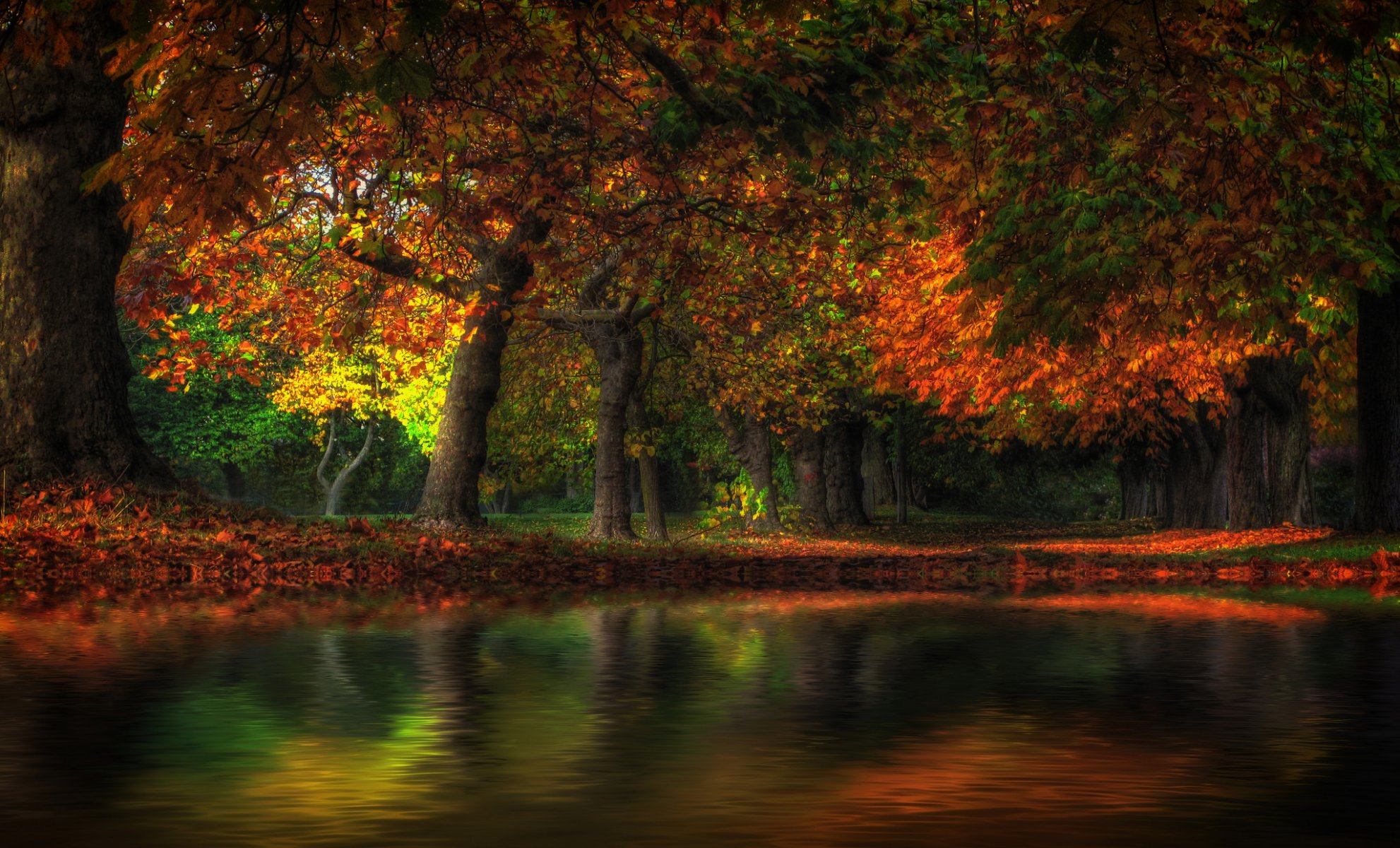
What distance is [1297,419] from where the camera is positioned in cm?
3625

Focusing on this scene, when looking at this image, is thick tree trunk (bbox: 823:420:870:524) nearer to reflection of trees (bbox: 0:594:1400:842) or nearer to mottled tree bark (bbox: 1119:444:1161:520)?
mottled tree bark (bbox: 1119:444:1161:520)

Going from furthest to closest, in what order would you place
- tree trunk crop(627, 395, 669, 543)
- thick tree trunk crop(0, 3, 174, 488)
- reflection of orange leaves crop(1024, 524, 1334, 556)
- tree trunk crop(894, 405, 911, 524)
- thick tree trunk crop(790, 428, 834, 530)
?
1. tree trunk crop(894, 405, 911, 524)
2. thick tree trunk crop(790, 428, 834, 530)
3. tree trunk crop(627, 395, 669, 543)
4. reflection of orange leaves crop(1024, 524, 1334, 556)
5. thick tree trunk crop(0, 3, 174, 488)

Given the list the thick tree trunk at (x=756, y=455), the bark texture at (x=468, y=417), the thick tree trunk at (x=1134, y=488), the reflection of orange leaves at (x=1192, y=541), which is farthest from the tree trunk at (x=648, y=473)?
the thick tree trunk at (x=1134, y=488)

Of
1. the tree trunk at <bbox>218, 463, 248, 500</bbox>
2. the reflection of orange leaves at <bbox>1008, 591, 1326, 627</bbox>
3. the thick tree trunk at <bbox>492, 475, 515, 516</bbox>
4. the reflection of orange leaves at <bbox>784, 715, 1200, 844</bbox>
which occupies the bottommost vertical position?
the reflection of orange leaves at <bbox>1008, 591, 1326, 627</bbox>

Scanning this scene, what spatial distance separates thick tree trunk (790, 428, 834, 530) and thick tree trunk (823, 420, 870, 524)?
2656 millimetres

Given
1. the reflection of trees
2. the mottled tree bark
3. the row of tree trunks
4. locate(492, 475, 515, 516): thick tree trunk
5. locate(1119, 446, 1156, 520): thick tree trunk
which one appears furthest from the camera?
locate(492, 475, 515, 516): thick tree trunk

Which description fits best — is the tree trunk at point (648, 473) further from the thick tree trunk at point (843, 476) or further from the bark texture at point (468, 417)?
the thick tree trunk at point (843, 476)

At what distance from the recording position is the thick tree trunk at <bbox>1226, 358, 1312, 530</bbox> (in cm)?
3578

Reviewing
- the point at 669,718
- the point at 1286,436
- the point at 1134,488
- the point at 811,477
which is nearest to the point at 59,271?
the point at 669,718

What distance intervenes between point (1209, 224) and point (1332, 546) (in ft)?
26.6

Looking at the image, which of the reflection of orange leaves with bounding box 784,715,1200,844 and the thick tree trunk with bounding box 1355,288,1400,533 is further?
the thick tree trunk with bounding box 1355,288,1400,533

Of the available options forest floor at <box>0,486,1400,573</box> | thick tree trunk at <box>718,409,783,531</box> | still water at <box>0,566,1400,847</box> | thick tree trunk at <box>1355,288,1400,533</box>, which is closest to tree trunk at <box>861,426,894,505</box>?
thick tree trunk at <box>718,409,783,531</box>

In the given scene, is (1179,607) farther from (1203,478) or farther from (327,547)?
(1203,478)

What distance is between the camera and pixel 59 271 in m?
16.7
